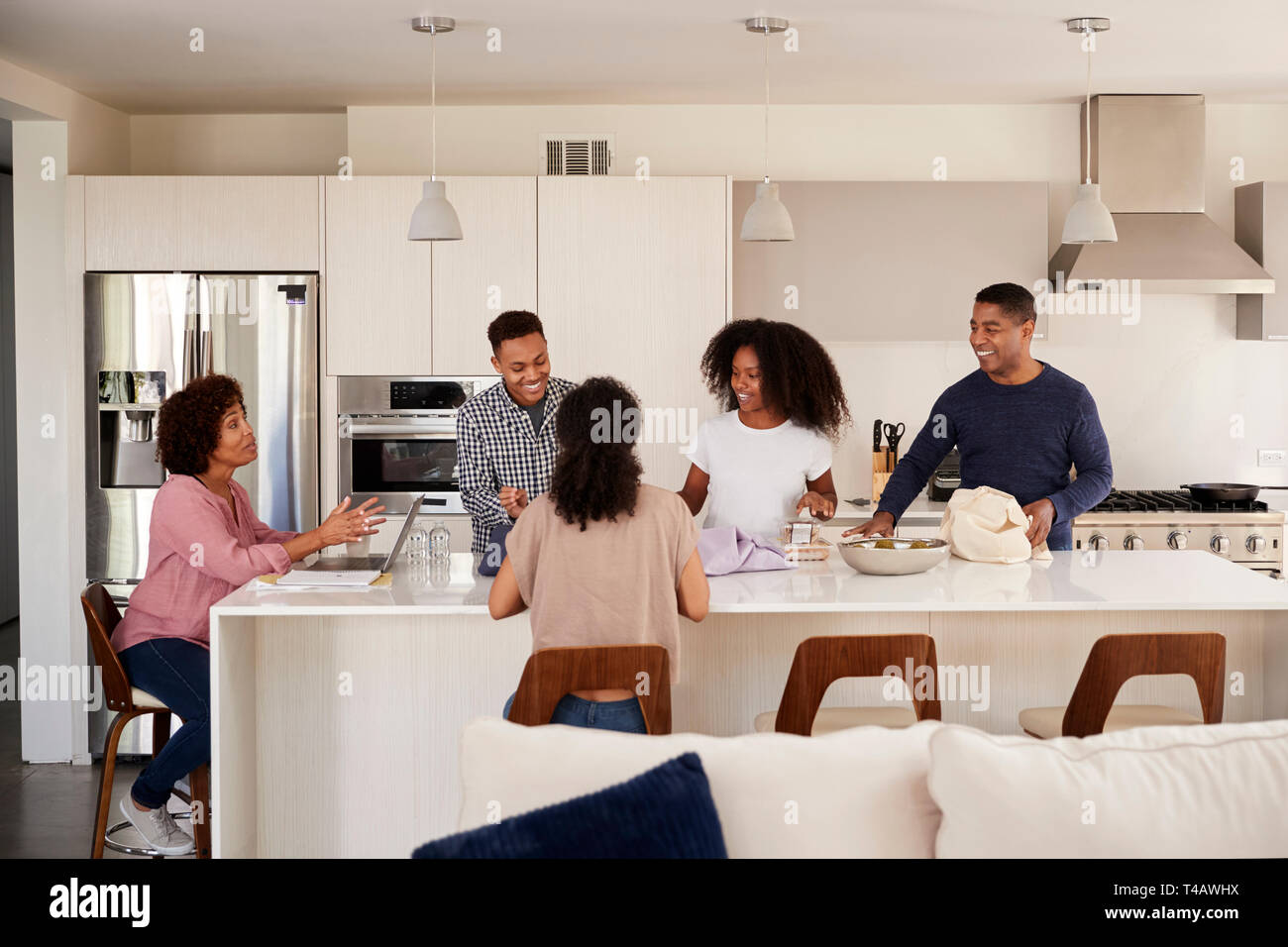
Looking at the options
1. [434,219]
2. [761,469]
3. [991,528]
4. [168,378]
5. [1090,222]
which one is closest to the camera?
[991,528]

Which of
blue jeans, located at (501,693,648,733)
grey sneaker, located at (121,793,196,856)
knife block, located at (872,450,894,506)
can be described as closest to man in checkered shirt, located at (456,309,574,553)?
blue jeans, located at (501,693,648,733)

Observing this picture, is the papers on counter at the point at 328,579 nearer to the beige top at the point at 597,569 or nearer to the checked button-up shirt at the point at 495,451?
the checked button-up shirt at the point at 495,451

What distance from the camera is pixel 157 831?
3.14 m

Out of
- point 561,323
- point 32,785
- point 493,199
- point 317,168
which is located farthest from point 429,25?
point 32,785

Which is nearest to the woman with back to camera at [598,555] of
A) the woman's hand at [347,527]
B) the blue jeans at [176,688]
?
the woman's hand at [347,527]

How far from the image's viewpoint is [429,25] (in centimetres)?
380

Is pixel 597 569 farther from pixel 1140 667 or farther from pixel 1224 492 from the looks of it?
pixel 1224 492

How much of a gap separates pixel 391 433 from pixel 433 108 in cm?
134

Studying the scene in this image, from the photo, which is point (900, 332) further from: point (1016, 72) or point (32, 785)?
point (32, 785)

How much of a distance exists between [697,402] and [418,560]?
6.17 feet

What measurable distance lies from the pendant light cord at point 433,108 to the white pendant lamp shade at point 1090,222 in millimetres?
1023

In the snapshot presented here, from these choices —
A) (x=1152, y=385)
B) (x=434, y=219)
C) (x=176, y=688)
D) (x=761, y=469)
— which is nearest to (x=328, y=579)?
(x=176, y=688)

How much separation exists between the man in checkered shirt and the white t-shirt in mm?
469

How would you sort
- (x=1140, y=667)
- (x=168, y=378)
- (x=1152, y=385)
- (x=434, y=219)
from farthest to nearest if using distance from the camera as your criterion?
(x=1152, y=385) → (x=168, y=378) → (x=434, y=219) → (x=1140, y=667)
